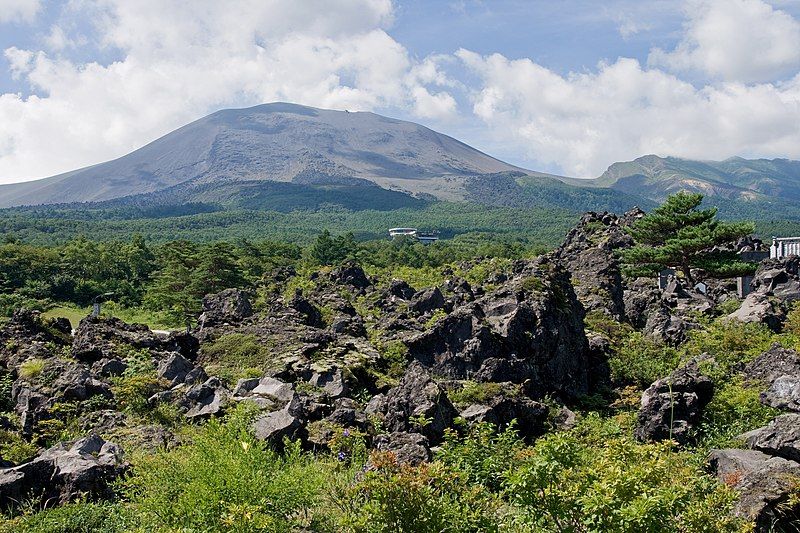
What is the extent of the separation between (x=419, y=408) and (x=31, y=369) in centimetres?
852

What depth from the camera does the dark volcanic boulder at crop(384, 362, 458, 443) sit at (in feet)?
34.1

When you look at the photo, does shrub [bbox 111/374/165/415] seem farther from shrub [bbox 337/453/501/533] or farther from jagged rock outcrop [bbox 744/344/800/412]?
jagged rock outcrop [bbox 744/344/800/412]

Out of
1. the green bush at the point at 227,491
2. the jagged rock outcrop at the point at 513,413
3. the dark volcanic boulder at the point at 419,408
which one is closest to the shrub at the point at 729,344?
the jagged rock outcrop at the point at 513,413

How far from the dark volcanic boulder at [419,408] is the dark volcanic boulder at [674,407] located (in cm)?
327

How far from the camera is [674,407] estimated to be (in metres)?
11.3

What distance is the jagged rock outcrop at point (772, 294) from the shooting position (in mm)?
20719

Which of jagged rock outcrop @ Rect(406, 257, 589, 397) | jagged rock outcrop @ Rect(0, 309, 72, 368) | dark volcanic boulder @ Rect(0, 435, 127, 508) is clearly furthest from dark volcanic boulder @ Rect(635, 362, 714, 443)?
jagged rock outcrop @ Rect(0, 309, 72, 368)

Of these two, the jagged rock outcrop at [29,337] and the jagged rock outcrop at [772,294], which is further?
the jagged rock outcrop at [772,294]

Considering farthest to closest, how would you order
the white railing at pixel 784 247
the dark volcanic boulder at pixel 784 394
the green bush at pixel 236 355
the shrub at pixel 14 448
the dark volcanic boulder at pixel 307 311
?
the white railing at pixel 784 247
the dark volcanic boulder at pixel 307 311
the green bush at pixel 236 355
the dark volcanic boulder at pixel 784 394
the shrub at pixel 14 448

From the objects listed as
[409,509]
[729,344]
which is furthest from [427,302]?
[409,509]

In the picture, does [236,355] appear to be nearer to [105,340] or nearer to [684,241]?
[105,340]

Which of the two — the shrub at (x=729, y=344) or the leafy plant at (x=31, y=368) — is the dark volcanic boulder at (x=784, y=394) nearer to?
the shrub at (x=729, y=344)

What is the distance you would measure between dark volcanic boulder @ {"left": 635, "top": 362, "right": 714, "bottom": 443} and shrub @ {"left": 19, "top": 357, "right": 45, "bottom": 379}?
11781 mm

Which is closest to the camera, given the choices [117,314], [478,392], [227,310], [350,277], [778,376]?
[478,392]
